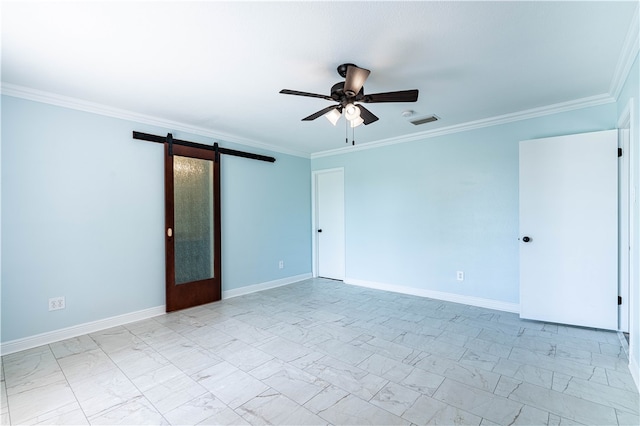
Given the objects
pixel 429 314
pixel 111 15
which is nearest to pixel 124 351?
pixel 111 15

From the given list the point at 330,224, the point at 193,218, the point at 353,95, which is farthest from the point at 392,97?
the point at 330,224

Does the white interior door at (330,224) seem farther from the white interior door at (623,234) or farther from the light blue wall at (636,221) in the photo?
the light blue wall at (636,221)

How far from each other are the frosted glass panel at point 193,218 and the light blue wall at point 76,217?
21 cm

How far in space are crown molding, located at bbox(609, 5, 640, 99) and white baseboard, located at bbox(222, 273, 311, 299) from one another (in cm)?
477

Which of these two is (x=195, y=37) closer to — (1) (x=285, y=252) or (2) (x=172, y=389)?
(2) (x=172, y=389)

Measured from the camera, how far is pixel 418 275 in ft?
14.4

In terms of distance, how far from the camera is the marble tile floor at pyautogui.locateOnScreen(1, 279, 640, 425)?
183 centimetres

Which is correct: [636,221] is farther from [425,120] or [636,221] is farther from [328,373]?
[328,373]

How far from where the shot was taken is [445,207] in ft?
13.6

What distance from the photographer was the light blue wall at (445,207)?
142 inches

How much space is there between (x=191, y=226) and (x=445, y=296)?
143 inches

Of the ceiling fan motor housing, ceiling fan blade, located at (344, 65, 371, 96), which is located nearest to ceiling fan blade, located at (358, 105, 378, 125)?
the ceiling fan motor housing

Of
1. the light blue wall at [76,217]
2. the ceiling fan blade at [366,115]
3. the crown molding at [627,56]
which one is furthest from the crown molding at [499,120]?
the light blue wall at [76,217]

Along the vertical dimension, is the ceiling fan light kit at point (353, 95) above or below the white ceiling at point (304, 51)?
below
